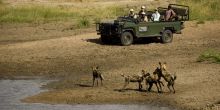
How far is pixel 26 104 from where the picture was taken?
1777 centimetres

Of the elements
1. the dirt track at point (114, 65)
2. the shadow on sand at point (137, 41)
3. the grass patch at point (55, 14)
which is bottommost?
the dirt track at point (114, 65)

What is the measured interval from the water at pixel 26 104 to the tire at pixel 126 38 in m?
5.95

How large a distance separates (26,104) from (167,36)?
11.0 meters

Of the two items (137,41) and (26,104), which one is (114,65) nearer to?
(137,41)

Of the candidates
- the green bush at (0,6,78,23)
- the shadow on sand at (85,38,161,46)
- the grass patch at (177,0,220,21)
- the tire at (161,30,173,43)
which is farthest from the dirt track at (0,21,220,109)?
the green bush at (0,6,78,23)

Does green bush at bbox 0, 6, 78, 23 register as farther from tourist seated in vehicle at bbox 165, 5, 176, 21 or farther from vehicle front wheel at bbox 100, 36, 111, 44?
tourist seated in vehicle at bbox 165, 5, 176, 21

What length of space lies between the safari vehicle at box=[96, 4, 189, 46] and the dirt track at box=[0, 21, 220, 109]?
388 millimetres

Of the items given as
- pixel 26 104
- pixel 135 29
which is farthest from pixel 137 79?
pixel 135 29

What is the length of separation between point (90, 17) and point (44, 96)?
57.1 ft

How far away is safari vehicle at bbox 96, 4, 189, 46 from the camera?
26.0m

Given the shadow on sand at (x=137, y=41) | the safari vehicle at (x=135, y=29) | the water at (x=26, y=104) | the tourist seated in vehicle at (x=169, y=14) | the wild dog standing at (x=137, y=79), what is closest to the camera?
the water at (x=26, y=104)

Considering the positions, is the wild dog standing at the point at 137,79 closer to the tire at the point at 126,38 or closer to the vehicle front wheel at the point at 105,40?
the tire at the point at 126,38

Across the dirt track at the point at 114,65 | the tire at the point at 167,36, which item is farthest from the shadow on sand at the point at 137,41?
the tire at the point at 167,36

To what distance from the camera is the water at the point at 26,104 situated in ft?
56.4
